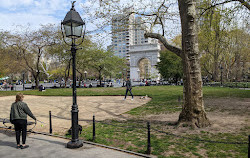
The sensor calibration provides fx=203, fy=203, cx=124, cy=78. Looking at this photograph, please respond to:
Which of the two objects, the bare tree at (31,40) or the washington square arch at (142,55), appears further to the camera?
the washington square arch at (142,55)

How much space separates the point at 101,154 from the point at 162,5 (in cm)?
778

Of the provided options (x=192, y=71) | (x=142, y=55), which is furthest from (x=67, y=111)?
(x=142, y=55)

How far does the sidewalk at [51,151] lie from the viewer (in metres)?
5.03

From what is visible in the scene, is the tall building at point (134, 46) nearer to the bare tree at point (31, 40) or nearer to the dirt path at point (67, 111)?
the dirt path at point (67, 111)

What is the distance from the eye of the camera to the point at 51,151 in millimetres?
5355

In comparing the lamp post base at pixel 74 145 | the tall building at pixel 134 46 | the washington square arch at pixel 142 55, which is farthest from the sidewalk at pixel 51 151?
the washington square arch at pixel 142 55

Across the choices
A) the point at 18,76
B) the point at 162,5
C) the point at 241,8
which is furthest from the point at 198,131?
the point at 18,76

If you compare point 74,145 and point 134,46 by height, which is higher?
point 134,46

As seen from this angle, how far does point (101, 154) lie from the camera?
16.7 feet

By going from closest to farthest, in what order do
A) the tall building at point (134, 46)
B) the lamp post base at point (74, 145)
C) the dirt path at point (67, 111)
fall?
the lamp post base at point (74, 145) → the dirt path at point (67, 111) → the tall building at point (134, 46)

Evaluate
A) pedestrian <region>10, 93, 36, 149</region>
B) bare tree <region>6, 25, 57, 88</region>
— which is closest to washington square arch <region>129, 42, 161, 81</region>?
bare tree <region>6, 25, 57, 88</region>

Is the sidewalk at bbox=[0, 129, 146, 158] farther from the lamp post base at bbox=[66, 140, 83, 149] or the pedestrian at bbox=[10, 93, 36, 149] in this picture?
the pedestrian at bbox=[10, 93, 36, 149]

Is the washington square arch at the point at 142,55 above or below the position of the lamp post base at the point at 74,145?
above

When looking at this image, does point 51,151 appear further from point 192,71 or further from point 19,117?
point 192,71
